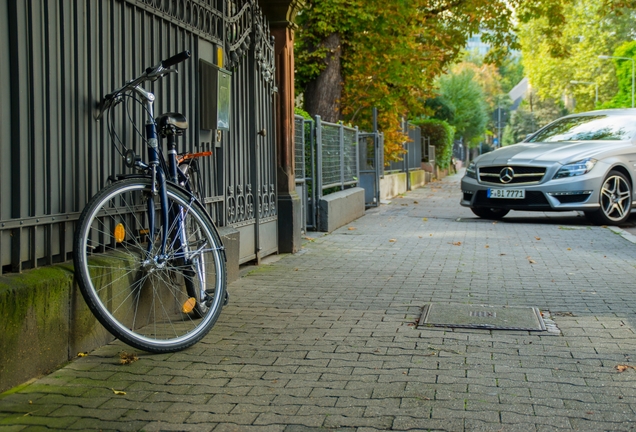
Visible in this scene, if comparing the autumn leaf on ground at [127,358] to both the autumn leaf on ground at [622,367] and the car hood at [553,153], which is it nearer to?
the autumn leaf on ground at [622,367]

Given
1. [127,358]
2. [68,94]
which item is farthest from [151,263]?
[68,94]

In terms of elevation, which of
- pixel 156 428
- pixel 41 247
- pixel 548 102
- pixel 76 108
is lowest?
pixel 156 428

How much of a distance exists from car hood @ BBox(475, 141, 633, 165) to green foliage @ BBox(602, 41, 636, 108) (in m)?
48.9

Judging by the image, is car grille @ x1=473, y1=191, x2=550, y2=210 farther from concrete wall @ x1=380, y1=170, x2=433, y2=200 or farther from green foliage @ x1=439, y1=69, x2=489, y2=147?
green foliage @ x1=439, y1=69, x2=489, y2=147

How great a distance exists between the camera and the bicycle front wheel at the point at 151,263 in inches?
192

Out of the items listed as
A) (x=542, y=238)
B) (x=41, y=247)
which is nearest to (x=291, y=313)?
(x=41, y=247)

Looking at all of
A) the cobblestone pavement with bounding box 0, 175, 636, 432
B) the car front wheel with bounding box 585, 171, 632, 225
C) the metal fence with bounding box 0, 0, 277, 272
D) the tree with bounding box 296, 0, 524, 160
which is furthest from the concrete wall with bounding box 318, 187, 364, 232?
the metal fence with bounding box 0, 0, 277, 272

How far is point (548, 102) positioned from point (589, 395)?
105m

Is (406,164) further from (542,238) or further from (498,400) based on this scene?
(498,400)

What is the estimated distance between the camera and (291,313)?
6.15m

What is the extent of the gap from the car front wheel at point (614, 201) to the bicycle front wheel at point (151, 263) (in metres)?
9.02

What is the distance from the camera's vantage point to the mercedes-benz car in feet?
42.9

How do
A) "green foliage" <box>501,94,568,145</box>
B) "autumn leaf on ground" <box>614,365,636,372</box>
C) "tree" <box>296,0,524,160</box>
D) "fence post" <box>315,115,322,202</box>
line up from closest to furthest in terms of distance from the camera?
"autumn leaf on ground" <box>614,365,636,372</box> < "fence post" <box>315,115,322,202</box> < "tree" <box>296,0,524,160</box> < "green foliage" <box>501,94,568,145</box>

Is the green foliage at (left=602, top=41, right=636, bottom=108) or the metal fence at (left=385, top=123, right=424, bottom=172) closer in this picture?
the metal fence at (left=385, top=123, right=424, bottom=172)
